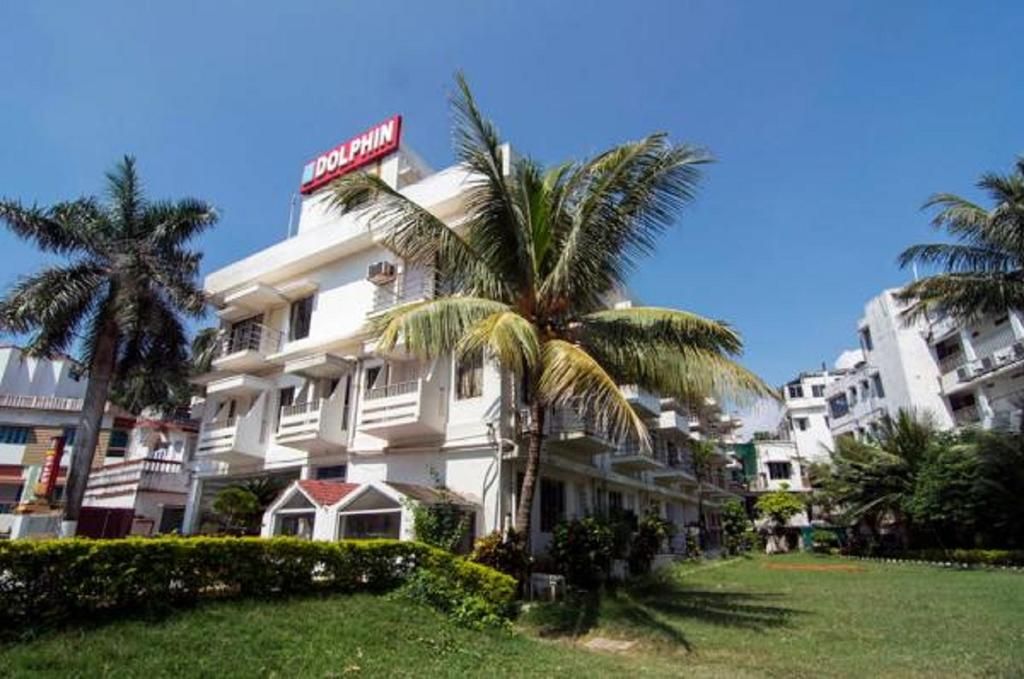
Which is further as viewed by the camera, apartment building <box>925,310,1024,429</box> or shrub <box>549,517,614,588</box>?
apartment building <box>925,310,1024,429</box>

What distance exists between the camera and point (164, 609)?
309 inches

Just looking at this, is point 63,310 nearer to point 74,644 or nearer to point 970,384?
point 74,644

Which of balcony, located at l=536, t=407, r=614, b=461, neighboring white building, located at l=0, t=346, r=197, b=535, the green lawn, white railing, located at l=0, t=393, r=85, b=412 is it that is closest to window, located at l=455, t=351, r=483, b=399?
balcony, located at l=536, t=407, r=614, b=461

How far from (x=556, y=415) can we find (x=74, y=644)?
484 inches

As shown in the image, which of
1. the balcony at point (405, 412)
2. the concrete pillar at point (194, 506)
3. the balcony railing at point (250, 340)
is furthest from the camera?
the balcony railing at point (250, 340)

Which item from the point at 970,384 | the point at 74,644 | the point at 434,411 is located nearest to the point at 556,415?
the point at 434,411

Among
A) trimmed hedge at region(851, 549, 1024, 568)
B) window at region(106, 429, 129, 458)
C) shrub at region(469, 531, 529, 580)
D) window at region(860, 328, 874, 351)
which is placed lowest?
trimmed hedge at region(851, 549, 1024, 568)

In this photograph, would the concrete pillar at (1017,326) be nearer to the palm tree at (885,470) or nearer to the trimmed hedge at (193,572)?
the palm tree at (885,470)

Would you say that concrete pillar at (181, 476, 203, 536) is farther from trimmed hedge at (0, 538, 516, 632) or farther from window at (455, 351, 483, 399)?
trimmed hedge at (0, 538, 516, 632)

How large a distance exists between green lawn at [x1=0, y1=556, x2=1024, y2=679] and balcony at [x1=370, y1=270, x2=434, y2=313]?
402 inches

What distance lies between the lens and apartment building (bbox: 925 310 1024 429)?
31391 millimetres

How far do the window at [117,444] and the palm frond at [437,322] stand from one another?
31370 millimetres

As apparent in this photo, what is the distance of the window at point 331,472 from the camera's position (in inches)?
718

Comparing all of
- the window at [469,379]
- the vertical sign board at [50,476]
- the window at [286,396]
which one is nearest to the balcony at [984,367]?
the window at [469,379]
